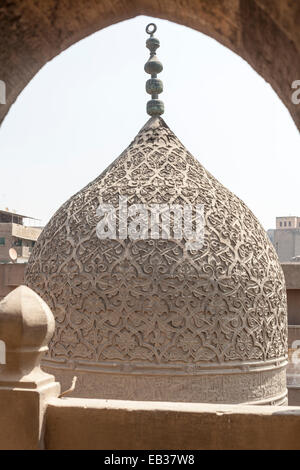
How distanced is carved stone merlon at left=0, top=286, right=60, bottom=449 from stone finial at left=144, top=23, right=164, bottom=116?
4.41 m

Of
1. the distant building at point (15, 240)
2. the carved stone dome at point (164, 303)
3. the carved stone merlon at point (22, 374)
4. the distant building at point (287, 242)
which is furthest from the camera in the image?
the distant building at point (287, 242)

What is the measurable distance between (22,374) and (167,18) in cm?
183

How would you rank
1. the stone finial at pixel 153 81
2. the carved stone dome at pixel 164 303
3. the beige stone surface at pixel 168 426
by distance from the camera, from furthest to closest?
the stone finial at pixel 153 81 < the carved stone dome at pixel 164 303 < the beige stone surface at pixel 168 426

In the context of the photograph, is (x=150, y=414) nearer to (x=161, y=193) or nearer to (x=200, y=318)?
(x=200, y=318)

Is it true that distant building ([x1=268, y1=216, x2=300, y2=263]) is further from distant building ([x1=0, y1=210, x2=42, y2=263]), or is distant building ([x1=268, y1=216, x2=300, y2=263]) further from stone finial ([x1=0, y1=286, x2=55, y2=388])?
stone finial ([x1=0, y1=286, x2=55, y2=388])

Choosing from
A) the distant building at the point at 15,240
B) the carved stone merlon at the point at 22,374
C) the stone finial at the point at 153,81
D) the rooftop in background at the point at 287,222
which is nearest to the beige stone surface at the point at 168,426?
the carved stone merlon at the point at 22,374

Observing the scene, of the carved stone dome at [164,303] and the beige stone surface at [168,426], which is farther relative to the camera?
the carved stone dome at [164,303]

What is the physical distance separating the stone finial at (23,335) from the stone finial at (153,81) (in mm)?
4395

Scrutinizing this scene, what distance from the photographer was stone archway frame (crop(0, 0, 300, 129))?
166 centimetres

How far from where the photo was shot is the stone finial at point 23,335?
2.37m

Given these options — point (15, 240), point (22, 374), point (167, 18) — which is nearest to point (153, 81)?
point (167, 18)

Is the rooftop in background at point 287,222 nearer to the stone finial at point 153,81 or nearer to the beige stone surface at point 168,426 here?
the stone finial at point 153,81

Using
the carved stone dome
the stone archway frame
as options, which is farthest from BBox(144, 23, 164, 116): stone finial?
the stone archway frame

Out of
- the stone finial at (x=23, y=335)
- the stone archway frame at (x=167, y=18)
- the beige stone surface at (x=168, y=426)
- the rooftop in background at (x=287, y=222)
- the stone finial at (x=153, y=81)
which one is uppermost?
the rooftop in background at (x=287, y=222)
